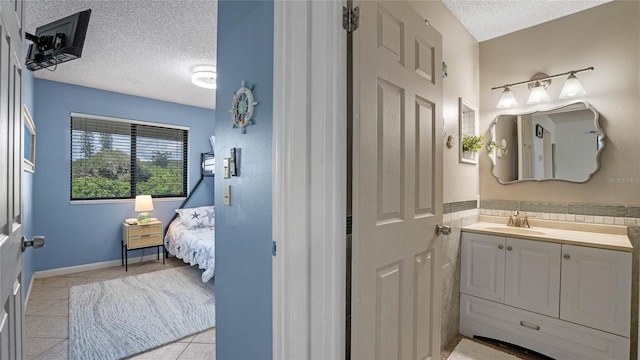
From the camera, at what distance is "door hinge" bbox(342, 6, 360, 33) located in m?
1.15

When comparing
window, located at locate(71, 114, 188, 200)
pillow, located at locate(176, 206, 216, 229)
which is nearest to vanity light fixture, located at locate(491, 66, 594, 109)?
pillow, located at locate(176, 206, 216, 229)

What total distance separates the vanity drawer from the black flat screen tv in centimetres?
321

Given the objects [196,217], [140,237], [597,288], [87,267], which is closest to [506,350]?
[597,288]

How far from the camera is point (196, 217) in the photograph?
464 centimetres

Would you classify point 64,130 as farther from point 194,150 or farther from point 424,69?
point 424,69

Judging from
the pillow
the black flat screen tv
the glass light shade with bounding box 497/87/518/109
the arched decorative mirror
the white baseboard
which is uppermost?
the black flat screen tv

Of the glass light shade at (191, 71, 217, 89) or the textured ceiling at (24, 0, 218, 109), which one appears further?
the glass light shade at (191, 71, 217, 89)

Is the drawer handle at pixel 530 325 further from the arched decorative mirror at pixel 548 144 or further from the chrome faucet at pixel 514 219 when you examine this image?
Result: the arched decorative mirror at pixel 548 144

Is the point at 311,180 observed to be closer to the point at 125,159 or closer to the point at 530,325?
the point at 530,325

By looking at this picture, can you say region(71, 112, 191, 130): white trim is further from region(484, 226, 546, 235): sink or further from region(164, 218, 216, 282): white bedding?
region(484, 226, 546, 235): sink

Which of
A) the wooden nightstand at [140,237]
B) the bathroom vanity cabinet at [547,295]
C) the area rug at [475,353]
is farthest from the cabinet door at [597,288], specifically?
the wooden nightstand at [140,237]

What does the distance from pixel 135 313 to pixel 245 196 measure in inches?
85.4

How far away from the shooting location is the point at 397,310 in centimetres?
137

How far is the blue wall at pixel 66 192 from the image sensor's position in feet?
12.4
